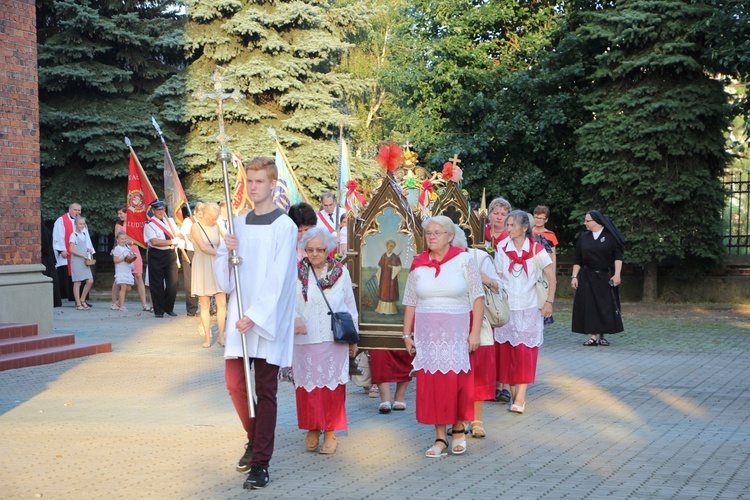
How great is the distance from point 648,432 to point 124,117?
2163 cm

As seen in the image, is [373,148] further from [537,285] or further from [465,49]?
[537,285]

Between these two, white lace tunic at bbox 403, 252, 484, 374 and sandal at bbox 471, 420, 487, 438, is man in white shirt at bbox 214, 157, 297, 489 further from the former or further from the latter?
sandal at bbox 471, 420, 487, 438

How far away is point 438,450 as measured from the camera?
789cm

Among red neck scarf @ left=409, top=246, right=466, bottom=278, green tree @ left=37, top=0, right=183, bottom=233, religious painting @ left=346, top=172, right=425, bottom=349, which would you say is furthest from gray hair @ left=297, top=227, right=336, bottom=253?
green tree @ left=37, top=0, right=183, bottom=233

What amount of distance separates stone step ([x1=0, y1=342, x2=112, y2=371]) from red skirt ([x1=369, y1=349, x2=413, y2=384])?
4.99m

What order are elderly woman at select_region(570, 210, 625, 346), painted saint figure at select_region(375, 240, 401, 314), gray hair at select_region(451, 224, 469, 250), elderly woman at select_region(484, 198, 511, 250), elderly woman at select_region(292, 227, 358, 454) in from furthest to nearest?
elderly woman at select_region(570, 210, 625, 346)
elderly woman at select_region(484, 198, 511, 250)
painted saint figure at select_region(375, 240, 401, 314)
gray hair at select_region(451, 224, 469, 250)
elderly woman at select_region(292, 227, 358, 454)

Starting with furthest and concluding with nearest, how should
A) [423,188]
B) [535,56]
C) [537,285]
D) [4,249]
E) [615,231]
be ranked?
[535,56] < [615,231] < [4,249] < [423,188] < [537,285]

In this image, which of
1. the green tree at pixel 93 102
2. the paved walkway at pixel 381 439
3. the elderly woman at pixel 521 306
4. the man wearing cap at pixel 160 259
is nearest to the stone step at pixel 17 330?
the paved walkway at pixel 381 439

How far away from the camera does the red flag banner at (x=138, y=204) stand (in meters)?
19.9

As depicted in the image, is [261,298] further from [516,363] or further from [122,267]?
[122,267]

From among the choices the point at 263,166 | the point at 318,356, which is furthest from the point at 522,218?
the point at 263,166

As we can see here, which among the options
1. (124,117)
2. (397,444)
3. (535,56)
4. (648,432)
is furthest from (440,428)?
(124,117)

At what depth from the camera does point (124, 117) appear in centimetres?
2805

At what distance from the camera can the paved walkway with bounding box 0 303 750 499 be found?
22.5 ft
